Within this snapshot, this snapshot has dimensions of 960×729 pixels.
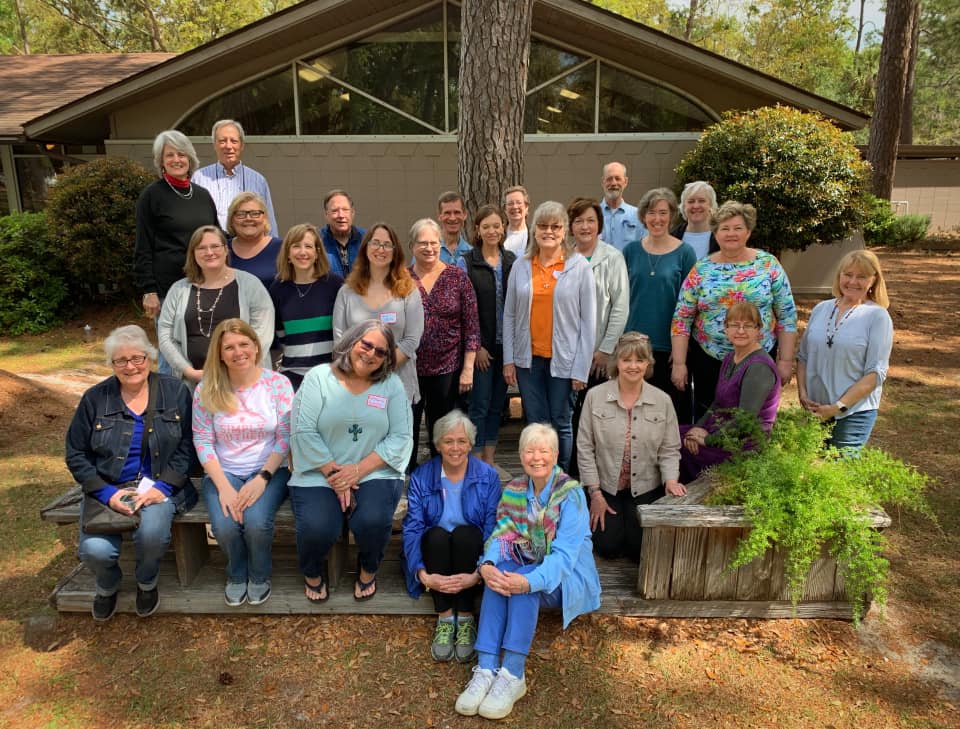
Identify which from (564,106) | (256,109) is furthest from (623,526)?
(256,109)

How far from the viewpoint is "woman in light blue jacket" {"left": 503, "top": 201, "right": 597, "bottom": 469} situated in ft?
12.9

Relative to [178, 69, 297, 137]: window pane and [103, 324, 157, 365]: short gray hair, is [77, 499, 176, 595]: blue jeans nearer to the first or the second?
[103, 324, 157, 365]: short gray hair

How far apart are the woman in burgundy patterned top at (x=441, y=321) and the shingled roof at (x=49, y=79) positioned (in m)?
9.86

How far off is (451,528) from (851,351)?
7.59 ft

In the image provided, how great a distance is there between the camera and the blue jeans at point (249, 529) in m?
3.32

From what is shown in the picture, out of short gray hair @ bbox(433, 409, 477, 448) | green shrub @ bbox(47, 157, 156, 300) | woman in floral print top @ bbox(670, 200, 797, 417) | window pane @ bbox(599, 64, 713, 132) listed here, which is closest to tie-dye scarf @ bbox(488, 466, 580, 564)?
short gray hair @ bbox(433, 409, 477, 448)

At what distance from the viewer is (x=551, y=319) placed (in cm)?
398

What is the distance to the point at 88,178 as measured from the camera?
9422 millimetres

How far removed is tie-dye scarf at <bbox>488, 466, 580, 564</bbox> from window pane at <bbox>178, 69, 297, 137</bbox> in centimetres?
902

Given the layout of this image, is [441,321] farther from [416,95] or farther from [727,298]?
[416,95]

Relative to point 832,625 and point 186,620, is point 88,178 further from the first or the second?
point 832,625

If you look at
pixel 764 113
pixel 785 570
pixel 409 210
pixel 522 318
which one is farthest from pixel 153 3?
pixel 785 570

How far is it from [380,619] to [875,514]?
2447 millimetres

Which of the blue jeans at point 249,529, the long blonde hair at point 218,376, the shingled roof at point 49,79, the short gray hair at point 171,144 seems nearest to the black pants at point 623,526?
the blue jeans at point 249,529
